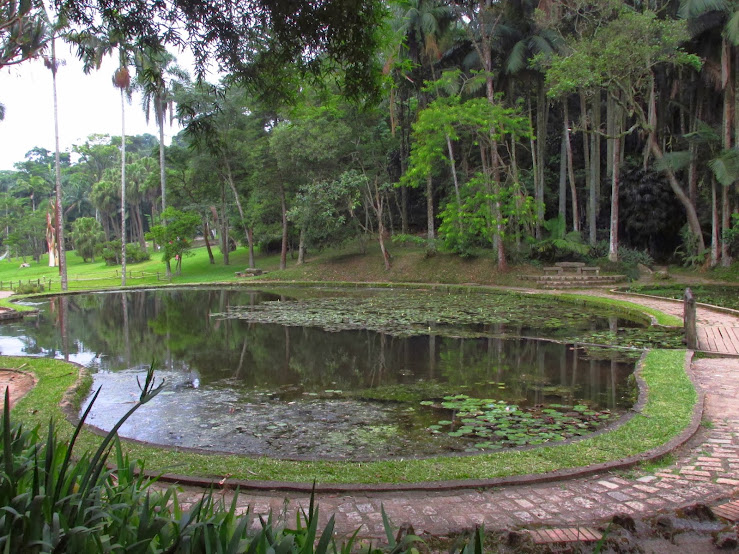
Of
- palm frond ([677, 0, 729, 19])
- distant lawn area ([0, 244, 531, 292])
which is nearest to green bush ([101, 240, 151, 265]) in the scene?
distant lawn area ([0, 244, 531, 292])

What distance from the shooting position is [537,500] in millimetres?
3969

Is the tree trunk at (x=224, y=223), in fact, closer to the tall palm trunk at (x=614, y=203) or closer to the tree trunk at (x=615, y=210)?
the tall palm trunk at (x=614, y=203)

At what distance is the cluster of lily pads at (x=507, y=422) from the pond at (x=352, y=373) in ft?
Answer: 0.07

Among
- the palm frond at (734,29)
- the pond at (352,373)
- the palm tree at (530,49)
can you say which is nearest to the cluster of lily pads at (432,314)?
the pond at (352,373)

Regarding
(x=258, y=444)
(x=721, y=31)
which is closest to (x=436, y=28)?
(x=721, y=31)

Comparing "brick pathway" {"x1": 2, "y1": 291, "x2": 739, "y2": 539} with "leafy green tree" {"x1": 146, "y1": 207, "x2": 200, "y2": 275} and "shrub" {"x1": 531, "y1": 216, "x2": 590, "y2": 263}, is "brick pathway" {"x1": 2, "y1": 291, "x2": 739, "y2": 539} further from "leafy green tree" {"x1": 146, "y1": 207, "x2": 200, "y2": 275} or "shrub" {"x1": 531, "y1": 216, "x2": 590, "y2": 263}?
"leafy green tree" {"x1": 146, "y1": 207, "x2": 200, "y2": 275}

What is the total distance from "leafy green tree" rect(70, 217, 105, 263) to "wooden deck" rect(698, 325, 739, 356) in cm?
4855

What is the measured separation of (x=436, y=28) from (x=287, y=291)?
1296cm

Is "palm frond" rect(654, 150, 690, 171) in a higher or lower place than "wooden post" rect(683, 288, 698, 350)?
higher

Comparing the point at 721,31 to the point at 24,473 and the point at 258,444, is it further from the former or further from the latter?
the point at 24,473

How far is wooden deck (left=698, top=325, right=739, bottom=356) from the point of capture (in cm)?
939

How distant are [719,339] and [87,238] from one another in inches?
1953

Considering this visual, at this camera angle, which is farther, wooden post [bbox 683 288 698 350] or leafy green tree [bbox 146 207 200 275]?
leafy green tree [bbox 146 207 200 275]

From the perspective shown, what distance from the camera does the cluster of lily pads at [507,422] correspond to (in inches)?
233
